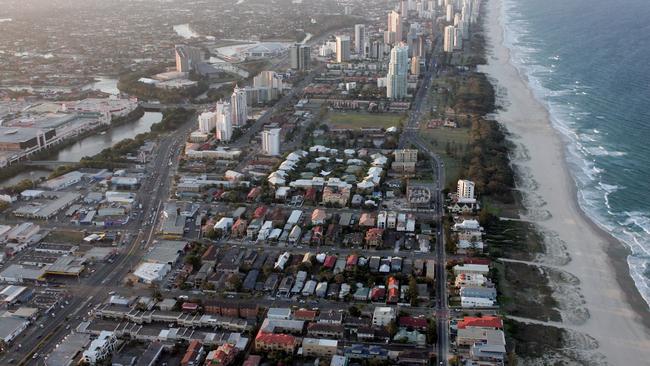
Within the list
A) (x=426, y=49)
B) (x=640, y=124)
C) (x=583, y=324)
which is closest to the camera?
(x=583, y=324)

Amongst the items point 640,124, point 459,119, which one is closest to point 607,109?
point 640,124

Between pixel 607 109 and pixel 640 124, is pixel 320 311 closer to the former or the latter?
pixel 640 124

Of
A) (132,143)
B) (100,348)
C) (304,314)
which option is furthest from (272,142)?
(100,348)

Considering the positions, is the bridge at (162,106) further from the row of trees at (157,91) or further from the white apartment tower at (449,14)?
the white apartment tower at (449,14)

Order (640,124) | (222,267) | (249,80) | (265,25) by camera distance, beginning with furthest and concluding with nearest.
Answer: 1. (265,25)
2. (249,80)
3. (640,124)
4. (222,267)

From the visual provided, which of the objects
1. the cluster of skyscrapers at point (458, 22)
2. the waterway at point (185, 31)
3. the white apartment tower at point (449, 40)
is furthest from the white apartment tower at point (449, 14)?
the waterway at point (185, 31)

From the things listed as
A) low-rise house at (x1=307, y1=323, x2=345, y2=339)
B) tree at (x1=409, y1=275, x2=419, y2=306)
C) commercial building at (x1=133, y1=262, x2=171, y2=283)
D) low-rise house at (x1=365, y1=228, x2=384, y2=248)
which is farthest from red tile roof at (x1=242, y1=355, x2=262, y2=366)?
low-rise house at (x1=365, y1=228, x2=384, y2=248)
